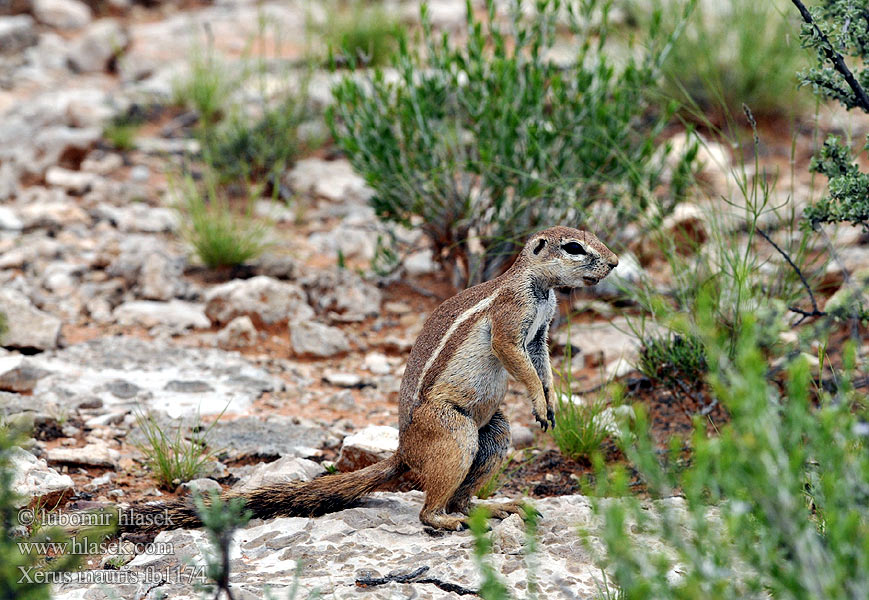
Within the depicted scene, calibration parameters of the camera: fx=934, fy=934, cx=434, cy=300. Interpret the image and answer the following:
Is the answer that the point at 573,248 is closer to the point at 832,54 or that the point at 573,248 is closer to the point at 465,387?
the point at 465,387

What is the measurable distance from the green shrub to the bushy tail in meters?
4.73

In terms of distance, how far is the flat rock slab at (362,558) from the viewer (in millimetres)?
3195

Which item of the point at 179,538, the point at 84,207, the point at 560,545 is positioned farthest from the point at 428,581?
the point at 84,207

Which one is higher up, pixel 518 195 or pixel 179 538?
pixel 518 195

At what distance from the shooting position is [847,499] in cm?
207

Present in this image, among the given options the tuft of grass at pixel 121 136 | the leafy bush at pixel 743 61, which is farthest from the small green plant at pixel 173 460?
the leafy bush at pixel 743 61

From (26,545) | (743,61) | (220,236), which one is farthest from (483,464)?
(743,61)

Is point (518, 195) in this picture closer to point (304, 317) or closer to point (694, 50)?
point (304, 317)

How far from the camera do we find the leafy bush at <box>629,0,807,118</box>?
8.82 metres

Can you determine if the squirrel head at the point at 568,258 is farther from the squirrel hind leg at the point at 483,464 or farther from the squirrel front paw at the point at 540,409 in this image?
the squirrel hind leg at the point at 483,464

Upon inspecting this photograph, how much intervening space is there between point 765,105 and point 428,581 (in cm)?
720

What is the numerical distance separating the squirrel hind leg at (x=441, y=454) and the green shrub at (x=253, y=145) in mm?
4847

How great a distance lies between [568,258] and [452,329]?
54 centimetres

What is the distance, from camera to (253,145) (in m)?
8.33
